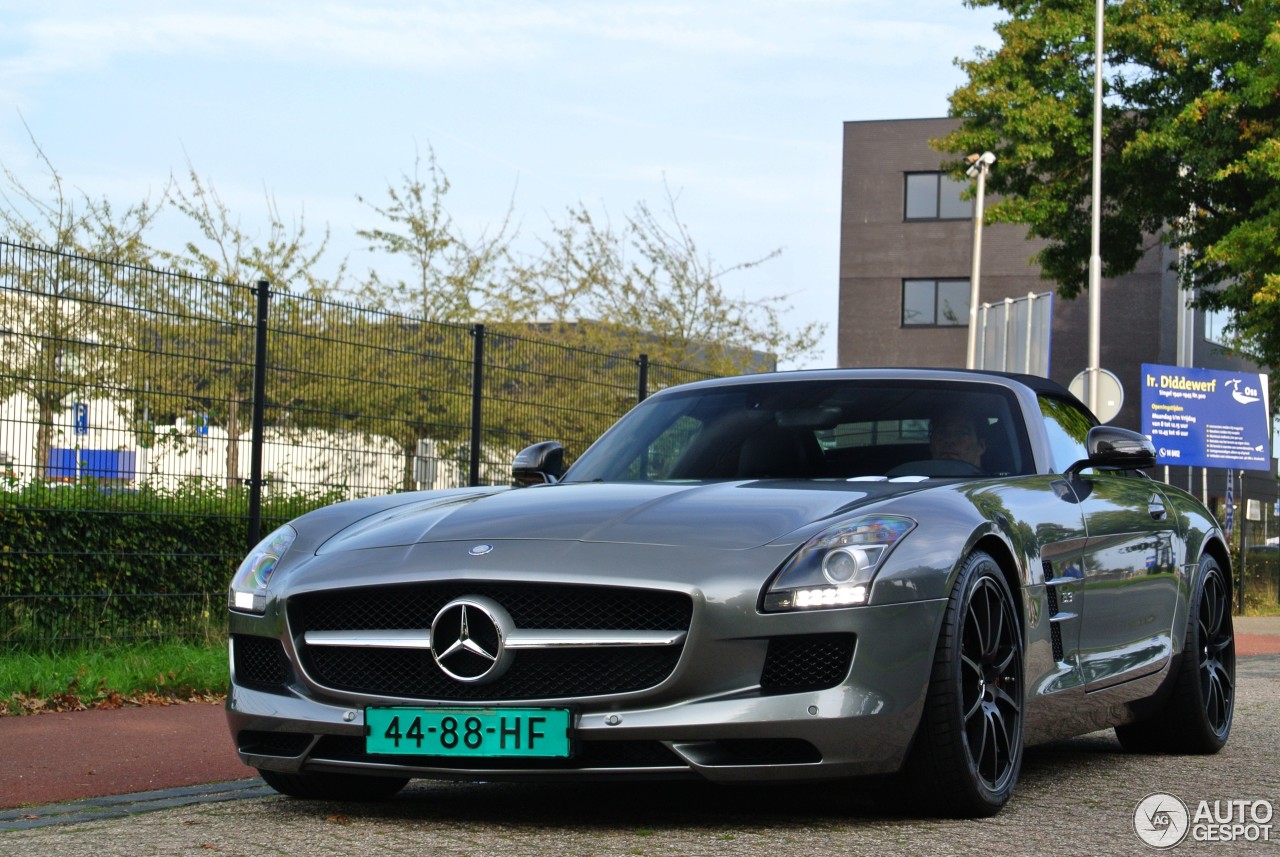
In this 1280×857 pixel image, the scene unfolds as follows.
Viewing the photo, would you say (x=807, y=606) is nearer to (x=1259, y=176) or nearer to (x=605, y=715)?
(x=605, y=715)

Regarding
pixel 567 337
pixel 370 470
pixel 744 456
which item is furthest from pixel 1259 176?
pixel 744 456

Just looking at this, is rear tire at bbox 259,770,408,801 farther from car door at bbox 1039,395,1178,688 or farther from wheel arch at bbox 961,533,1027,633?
car door at bbox 1039,395,1178,688

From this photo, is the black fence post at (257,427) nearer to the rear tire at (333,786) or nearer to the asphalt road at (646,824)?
the asphalt road at (646,824)

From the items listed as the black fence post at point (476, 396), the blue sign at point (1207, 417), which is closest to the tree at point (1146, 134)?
the blue sign at point (1207, 417)

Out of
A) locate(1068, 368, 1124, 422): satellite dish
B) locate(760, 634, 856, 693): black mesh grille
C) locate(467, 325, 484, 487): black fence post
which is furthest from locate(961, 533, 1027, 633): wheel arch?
locate(1068, 368, 1124, 422): satellite dish

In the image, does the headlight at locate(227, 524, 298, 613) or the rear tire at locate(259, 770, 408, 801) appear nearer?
the headlight at locate(227, 524, 298, 613)

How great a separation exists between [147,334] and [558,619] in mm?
5864

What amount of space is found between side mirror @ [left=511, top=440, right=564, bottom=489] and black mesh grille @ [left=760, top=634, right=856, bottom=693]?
2116 millimetres

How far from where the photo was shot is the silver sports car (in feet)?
14.9

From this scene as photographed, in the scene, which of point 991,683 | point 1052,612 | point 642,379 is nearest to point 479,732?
point 991,683

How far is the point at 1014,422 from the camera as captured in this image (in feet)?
20.4

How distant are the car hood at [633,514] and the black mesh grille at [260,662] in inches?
12.7

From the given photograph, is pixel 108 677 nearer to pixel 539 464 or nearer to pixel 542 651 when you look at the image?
pixel 539 464

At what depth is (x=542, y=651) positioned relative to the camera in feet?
15.0
